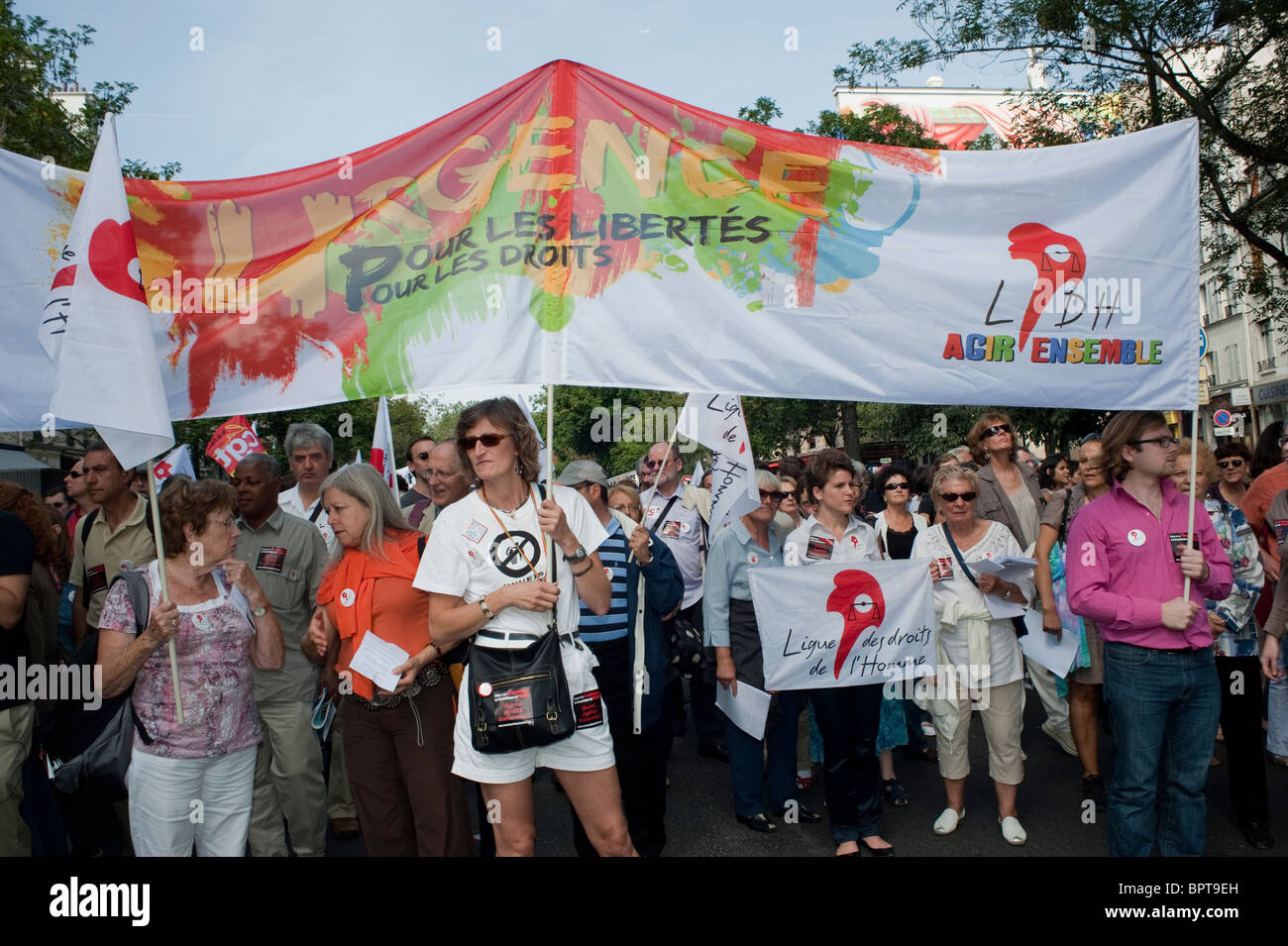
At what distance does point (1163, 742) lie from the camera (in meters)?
4.17

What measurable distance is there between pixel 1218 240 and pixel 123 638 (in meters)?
16.9

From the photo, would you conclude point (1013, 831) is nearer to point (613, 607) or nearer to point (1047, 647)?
point (1047, 647)

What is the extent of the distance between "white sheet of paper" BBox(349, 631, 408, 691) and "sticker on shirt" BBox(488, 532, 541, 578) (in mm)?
788

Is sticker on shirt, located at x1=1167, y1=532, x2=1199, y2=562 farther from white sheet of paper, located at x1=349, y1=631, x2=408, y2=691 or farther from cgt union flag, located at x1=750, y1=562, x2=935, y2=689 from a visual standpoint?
white sheet of paper, located at x1=349, y1=631, x2=408, y2=691

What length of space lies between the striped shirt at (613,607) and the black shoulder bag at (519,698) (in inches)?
54.3

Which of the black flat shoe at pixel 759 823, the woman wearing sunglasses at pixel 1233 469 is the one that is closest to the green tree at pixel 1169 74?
the woman wearing sunglasses at pixel 1233 469

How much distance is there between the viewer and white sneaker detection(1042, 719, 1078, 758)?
269 inches

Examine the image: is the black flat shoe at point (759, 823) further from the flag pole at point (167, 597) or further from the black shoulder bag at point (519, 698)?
the flag pole at point (167, 597)

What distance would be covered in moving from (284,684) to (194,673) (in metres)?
0.90

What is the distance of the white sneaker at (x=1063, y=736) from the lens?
683 cm

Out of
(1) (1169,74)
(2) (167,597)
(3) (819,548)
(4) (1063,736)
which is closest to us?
(2) (167,597)

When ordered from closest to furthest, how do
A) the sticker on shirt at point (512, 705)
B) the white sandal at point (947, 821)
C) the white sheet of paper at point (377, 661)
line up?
the sticker on shirt at point (512, 705)
the white sheet of paper at point (377, 661)
the white sandal at point (947, 821)

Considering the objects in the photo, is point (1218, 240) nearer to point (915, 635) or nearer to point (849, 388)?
point (915, 635)

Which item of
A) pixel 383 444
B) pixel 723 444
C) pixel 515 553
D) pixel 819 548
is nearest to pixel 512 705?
pixel 515 553
